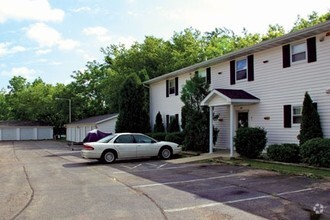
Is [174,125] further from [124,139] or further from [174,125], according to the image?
[124,139]

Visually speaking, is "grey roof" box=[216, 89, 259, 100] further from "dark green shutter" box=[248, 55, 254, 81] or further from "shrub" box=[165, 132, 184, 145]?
"shrub" box=[165, 132, 184, 145]

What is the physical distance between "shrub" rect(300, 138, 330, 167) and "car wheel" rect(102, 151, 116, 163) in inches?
349

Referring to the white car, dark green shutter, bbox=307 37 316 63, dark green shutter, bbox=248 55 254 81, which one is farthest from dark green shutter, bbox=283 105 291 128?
the white car

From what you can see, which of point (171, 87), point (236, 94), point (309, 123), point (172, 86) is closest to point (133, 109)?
point (171, 87)

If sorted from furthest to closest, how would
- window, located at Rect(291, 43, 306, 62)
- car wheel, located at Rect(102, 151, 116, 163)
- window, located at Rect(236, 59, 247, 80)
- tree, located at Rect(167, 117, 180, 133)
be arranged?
tree, located at Rect(167, 117, 180, 133) → window, located at Rect(236, 59, 247, 80) → car wheel, located at Rect(102, 151, 116, 163) → window, located at Rect(291, 43, 306, 62)

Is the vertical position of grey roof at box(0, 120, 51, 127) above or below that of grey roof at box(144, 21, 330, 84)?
below

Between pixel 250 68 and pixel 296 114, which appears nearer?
pixel 296 114

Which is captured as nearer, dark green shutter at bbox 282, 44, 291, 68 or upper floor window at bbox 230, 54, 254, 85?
A: dark green shutter at bbox 282, 44, 291, 68

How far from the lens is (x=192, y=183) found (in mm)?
11375

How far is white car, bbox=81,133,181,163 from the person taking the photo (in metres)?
18.1

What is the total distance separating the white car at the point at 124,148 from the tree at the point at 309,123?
700 cm

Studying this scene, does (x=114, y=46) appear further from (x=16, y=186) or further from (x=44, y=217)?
(x=44, y=217)

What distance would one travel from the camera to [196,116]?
2166 cm

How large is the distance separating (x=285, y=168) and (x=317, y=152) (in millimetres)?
1242
